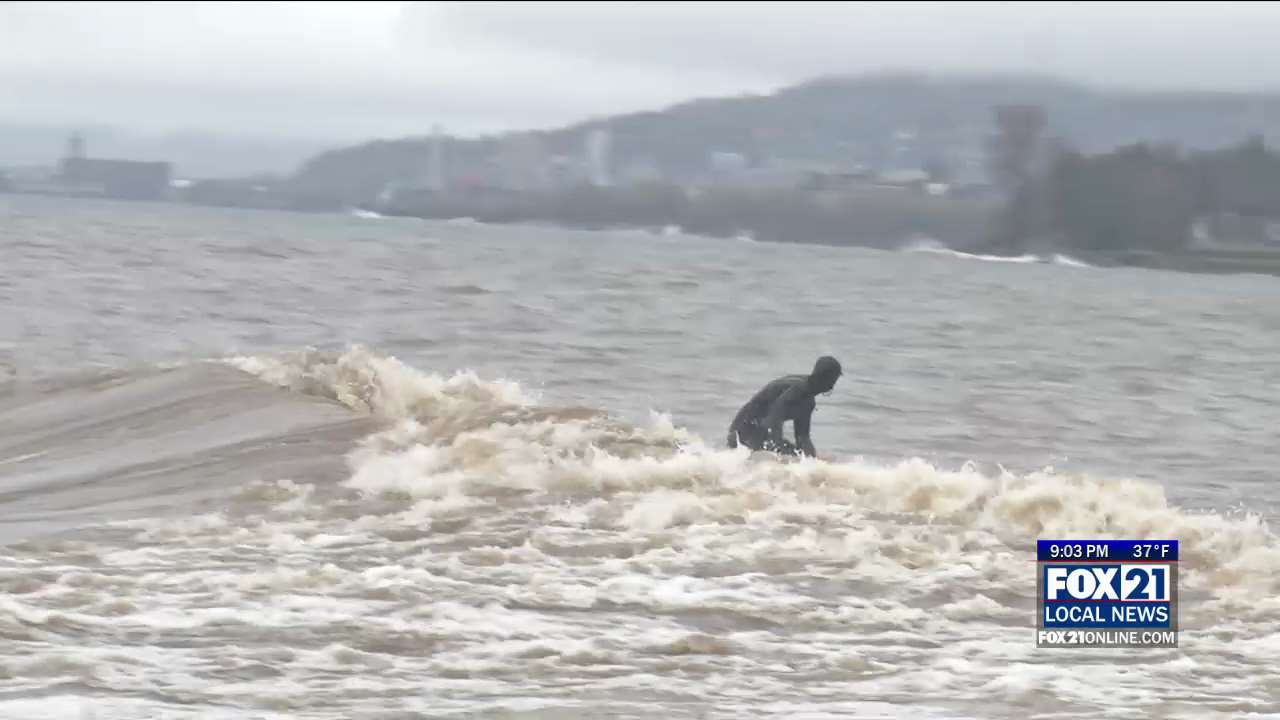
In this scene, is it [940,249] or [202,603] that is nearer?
[202,603]

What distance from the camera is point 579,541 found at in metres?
10.4

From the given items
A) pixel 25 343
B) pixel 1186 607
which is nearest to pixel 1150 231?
pixel 25 343

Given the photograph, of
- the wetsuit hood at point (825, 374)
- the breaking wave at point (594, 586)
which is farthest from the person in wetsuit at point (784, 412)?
the breaking wave at point (594, 586)

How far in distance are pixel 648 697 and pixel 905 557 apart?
297cm

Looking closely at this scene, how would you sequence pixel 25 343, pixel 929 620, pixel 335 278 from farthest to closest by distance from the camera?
pixel 335 278 → pixel 25 343 → pixel 929 620

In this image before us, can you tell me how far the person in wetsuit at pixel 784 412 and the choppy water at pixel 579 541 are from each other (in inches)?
12.6

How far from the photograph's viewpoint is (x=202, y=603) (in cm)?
873

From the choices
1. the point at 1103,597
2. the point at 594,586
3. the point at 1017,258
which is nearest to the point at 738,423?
the point at 594,586

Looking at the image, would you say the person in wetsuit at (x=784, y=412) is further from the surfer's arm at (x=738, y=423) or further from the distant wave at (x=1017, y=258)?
the distant wave at (x=1017, y=258)

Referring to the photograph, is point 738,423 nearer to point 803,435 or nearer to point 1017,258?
point 803,435

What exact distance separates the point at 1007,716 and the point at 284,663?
2867 mm

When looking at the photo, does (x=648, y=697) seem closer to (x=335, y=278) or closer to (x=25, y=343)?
(x=25, y=343)

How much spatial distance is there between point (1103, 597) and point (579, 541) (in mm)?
2964

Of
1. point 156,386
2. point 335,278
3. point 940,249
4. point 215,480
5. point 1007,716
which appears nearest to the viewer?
point 1007,716
